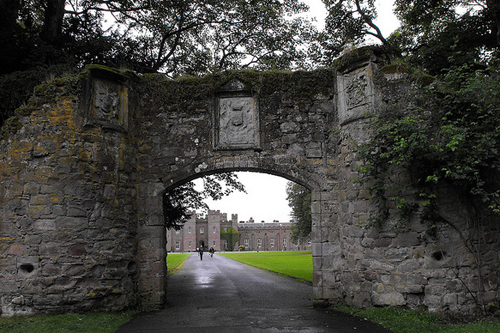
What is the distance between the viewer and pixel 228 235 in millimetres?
80750

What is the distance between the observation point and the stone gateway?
7.21 meters

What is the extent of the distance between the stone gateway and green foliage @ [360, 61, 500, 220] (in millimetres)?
404

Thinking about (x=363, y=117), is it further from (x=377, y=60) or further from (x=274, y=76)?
(x=274, y=76)

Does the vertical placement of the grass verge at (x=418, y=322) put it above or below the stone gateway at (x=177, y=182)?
below

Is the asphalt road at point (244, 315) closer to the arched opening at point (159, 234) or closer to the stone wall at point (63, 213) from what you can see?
the arched opening at point (159, 234)

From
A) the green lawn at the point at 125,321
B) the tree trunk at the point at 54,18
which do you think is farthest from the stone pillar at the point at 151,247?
the tree trunk at the point at 54,18

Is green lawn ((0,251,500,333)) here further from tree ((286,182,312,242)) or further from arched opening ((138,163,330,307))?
tree ((286,182,312,242))

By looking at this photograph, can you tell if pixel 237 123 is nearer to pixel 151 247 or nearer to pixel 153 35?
pixel 151 247

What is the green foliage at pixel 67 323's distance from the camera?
6168 mm

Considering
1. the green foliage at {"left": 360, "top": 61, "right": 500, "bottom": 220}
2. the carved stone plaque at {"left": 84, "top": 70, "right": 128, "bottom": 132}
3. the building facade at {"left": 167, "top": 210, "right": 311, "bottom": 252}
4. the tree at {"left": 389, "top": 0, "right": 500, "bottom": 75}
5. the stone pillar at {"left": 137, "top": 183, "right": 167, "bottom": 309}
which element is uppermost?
the tree at {"left": 389, "top": 0, "right": 500, "bottom": 75}

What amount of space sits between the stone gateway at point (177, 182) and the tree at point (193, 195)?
5.41m

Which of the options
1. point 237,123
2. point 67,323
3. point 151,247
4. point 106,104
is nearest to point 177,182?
point 151,247

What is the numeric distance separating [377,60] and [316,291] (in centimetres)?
518

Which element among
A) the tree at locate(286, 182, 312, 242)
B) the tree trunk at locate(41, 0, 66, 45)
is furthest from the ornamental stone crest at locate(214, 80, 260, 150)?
the tree at locate(286, 182, 312, 242)
